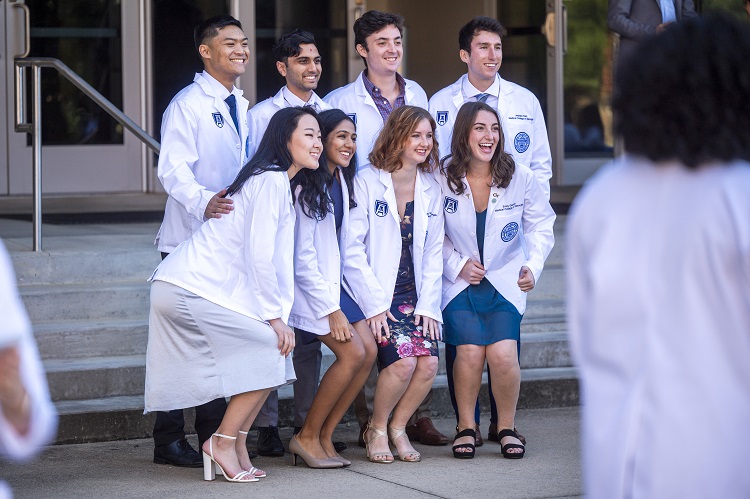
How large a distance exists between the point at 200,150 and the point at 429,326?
4.04 feet

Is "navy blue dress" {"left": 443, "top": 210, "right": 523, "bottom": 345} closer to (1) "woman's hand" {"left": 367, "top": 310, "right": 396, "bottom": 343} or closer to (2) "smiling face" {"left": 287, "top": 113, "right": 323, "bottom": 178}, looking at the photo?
(1) "woman's hand" {"left": 367, "top": 310, "right": 396, "bottom": 343}

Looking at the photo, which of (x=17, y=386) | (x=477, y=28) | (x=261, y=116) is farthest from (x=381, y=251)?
(x=17, y=386)

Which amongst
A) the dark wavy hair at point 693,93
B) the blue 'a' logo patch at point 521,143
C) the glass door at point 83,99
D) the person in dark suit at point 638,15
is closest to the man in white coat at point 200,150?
the blue 'a' logo patch at point 521,143

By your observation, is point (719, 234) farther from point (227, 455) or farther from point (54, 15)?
point (54, 15)

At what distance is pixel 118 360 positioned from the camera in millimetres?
5914

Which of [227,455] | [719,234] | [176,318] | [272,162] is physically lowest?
[227,455]

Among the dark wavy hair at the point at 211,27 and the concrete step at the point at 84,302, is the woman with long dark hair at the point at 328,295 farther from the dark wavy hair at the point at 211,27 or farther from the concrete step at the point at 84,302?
the concrete step at the point at 84,302

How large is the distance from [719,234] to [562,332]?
4.69 meters

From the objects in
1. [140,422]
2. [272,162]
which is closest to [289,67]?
[272,162]

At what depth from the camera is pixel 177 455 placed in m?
5.08

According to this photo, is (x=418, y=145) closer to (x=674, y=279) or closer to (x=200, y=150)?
(x=200, y=150)

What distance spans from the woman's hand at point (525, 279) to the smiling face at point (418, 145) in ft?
2.21

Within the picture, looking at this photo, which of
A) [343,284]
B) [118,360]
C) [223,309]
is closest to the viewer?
[223,309]

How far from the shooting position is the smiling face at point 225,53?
5230mm
